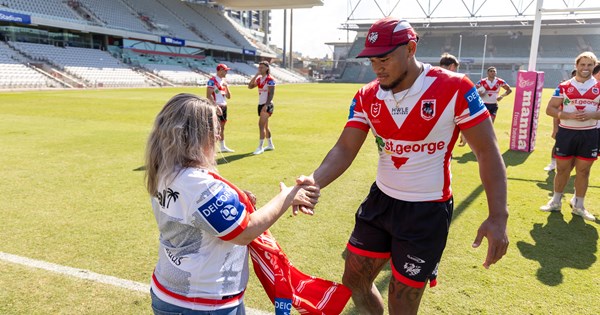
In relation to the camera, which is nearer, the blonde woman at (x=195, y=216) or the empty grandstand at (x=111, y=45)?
the blonde woman at (x=195, y=216)

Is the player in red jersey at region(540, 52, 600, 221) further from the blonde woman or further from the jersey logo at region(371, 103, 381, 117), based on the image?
the blonde woman

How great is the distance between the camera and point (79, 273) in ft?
12.2

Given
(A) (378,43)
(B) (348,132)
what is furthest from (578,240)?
(A) (378,43)

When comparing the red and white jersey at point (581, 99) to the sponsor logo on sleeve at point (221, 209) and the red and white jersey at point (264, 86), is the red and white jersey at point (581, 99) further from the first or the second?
the red and white jersey at point (264, 86)

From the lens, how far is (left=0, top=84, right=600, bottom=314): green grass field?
336 cm

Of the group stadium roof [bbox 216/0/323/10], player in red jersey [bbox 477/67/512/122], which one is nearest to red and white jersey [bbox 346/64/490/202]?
player in red jersey [bbox 477/67/512/122]

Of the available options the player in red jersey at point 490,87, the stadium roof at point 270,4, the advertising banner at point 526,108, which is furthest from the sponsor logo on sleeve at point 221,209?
the stadium roof at point 270,4

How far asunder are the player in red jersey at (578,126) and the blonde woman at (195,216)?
5.02m

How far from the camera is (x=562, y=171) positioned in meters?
5.40

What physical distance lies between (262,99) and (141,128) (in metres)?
5.34

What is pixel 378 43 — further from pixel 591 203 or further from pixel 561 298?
pixel 591 203

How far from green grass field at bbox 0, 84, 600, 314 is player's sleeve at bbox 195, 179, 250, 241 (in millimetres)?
1760

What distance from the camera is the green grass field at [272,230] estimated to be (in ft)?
11.0

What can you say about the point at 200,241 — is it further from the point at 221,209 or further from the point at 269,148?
the point at 269,148
